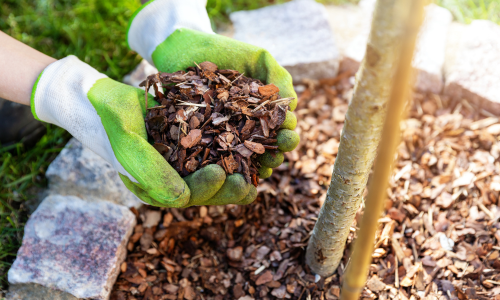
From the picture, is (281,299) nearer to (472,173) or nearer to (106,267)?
(106,267)

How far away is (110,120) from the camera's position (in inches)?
65.3

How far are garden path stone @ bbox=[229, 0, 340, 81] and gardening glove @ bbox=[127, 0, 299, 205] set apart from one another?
84cm

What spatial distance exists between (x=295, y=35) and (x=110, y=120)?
1.90 m

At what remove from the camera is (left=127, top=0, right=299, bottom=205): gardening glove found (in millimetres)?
1550

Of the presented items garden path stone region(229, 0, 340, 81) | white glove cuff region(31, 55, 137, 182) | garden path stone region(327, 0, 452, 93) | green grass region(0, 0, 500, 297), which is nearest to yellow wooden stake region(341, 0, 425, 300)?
white glove cuff region(31, 55, 137, 182)

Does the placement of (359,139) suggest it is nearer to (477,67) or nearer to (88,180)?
(88,180)

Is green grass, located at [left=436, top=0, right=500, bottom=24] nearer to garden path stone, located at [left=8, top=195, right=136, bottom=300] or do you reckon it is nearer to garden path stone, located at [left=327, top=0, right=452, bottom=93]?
garden path stone, located at [left=327, top=0, right=452, bottom=93]

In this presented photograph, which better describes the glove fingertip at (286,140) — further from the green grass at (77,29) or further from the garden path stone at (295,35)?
the green grass at (77,29)

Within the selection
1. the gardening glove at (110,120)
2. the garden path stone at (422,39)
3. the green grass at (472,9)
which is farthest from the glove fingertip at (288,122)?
the green grass at (472,9)

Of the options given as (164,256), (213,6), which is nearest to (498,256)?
(164,256)

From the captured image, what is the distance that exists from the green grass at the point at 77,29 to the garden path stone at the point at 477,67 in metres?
0.30

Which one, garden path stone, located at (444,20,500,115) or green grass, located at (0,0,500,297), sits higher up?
garden path stone, located at (444,20,500,115)

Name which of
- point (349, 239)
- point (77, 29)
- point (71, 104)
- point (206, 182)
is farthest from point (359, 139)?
point (77, 29)

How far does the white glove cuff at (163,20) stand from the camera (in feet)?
7.03
